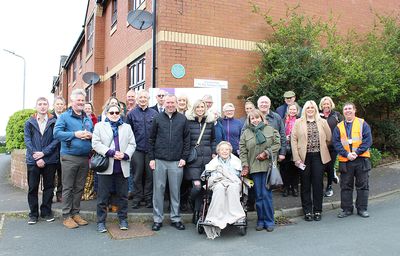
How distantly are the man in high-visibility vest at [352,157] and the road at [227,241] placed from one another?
32cm

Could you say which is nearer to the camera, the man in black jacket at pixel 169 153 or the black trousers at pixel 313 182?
the man in black jacket at pixel 169 153

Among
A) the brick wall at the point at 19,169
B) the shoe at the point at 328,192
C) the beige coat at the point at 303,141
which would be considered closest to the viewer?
the beige coat at the point at 303,141

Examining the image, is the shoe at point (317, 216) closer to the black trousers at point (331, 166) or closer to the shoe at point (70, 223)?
the black trousers at point (331, 166)

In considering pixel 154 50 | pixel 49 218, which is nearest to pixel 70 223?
pixel 49 218

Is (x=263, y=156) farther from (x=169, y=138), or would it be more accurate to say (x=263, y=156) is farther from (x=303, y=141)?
(x=169, y=138)

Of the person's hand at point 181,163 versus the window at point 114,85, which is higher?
the window at point 114,85

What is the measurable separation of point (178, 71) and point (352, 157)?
4664 millimetres

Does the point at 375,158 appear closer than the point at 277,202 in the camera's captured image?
No

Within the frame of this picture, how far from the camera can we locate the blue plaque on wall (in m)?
9.10

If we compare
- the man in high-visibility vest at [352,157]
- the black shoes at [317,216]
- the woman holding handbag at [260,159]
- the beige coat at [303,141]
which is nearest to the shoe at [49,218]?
the woman holding handbag at [260,159]

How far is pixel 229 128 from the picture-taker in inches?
253

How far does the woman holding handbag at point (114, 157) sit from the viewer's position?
17.9 feet

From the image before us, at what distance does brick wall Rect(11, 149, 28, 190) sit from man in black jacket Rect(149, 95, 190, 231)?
5327mm

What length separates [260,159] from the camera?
18.5 ft
